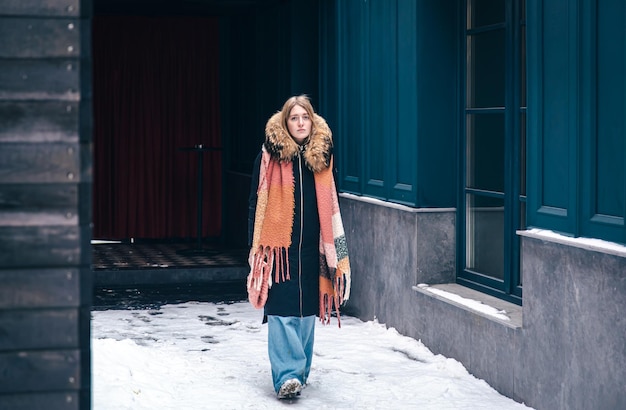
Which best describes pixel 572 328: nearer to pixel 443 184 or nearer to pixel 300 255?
pixel 300 255

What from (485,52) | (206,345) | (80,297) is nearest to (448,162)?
(485,52)

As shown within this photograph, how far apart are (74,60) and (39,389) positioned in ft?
3.07

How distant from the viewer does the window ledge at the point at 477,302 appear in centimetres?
682

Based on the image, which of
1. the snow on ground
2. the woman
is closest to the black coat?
the woman

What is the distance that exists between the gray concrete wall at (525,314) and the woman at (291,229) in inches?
40.5

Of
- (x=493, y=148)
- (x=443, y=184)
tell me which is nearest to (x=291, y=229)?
(x=493, y=148)

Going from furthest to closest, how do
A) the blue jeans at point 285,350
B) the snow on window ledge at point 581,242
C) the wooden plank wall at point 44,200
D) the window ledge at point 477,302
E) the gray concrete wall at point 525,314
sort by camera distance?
the window ledge at point 477,302
the blue jeans at point 285,350
the gray concrete wall at point 525,314
the snow on window ledge at point 581,242
the wooden plank wall at point 44,200

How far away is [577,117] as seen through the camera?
19.0 feet

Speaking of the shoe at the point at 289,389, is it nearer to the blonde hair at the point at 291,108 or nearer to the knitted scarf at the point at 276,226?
the knitted scarf at the point at 276,226

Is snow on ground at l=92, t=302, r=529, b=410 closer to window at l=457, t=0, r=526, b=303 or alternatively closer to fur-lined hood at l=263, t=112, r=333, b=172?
window at l=457, t=0, r=526, b=303

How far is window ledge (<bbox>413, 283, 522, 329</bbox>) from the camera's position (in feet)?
22.4

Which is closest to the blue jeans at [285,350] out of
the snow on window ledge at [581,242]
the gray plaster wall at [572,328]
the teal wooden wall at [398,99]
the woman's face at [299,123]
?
the woman's face at [299,123]

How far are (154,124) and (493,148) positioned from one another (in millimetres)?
8638

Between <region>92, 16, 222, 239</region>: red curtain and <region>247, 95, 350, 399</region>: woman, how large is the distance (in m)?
9.05
